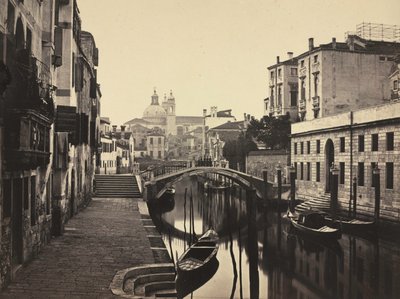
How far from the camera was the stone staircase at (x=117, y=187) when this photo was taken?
19609 mm

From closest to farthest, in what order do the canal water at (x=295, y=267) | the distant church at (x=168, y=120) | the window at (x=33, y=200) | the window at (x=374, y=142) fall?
the window at (x=33, y=200) → the canal water at (x=295, y=267) → the window at (x=374, y=142) → the distant church at (x=168, y=120)

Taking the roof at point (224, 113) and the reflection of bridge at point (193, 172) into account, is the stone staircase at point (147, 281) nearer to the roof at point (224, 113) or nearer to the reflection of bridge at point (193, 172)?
the reflection of bridge at point (193, 172)

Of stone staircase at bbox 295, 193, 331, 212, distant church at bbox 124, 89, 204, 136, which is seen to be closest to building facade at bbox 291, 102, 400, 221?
stone staircase at bbox 295, 193, 331, 212

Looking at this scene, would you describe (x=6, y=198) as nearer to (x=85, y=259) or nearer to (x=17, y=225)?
(x=17, y=225)

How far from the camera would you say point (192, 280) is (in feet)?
28.2

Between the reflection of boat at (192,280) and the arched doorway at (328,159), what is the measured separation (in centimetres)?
1024

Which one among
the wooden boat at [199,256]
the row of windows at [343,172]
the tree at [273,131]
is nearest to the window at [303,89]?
the tree at [273,131]

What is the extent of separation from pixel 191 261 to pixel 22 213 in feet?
11.4

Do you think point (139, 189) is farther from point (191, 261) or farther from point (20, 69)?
point (20, 69)

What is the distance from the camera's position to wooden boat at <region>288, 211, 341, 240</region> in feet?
43.3

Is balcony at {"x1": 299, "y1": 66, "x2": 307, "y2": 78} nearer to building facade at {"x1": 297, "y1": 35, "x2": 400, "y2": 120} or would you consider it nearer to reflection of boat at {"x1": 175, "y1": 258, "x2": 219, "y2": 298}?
building facade at {"x1": 297, "y1": 35, "x2": 400, "y2": 120}

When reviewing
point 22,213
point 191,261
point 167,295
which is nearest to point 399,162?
point 191,261

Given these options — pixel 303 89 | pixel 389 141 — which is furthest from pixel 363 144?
pixel 303 89

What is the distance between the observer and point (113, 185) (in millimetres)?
21016
